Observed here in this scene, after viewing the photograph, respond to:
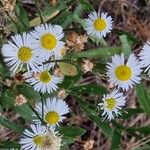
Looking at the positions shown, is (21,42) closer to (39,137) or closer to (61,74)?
(61,74)

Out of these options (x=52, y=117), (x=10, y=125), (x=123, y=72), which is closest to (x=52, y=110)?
(x=52, y=117)

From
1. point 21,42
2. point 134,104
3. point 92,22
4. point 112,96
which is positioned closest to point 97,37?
point 92,22

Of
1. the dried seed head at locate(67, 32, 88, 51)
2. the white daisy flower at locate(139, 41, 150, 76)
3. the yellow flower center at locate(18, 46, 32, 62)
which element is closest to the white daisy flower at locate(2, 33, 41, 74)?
the yellow flower center at locate(18, 46, 32, 62)

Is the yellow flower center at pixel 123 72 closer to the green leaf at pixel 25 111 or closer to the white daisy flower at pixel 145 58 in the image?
the white daisy flower at pixel 145 58

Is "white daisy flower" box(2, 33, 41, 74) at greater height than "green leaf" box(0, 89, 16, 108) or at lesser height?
greater

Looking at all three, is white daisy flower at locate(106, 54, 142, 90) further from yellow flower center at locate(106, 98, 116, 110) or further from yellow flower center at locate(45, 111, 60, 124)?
yellow flower center at locate(45, 111, 60, 124)

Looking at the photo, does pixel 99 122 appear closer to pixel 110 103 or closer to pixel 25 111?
pixel 110 103
